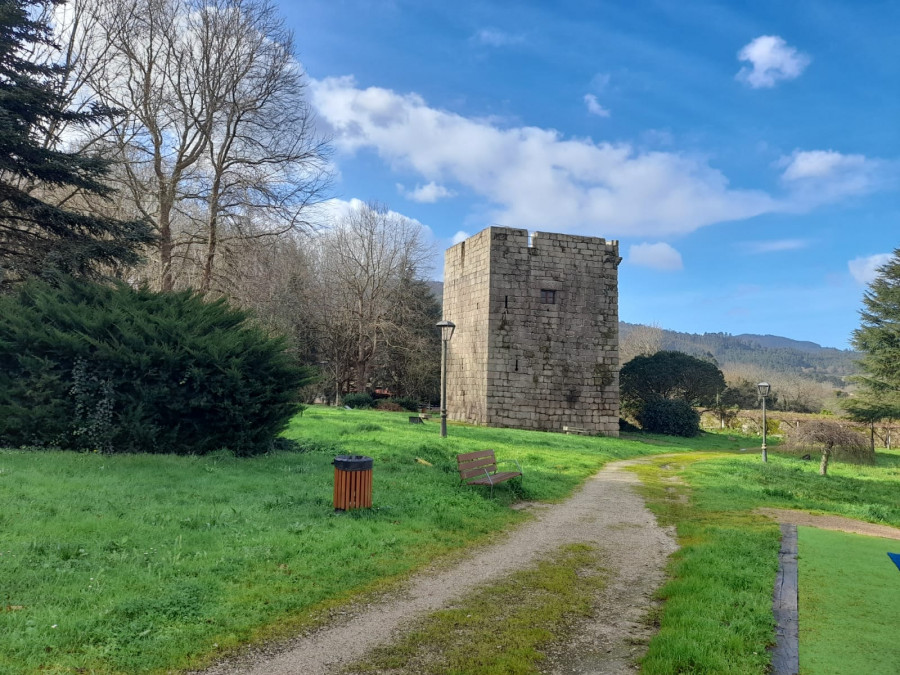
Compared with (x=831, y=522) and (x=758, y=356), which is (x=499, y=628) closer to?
(x=831, y=522)

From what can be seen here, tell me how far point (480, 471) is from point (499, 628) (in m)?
5.14

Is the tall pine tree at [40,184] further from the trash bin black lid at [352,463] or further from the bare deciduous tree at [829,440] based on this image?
the bare deciduous tree at [829,440]

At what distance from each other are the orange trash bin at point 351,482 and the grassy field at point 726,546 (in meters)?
3.61

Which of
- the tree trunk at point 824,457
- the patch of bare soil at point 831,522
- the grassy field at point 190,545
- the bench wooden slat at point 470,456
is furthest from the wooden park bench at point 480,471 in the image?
the tree trunk at point 824,457

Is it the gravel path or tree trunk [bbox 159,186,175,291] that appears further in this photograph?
tree trunk [bbox 159,186,175,291]

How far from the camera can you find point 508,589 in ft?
16.9

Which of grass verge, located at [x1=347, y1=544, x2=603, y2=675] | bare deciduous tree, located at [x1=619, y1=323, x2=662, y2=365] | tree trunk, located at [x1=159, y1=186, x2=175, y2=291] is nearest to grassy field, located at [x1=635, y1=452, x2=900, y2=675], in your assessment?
grass verge, located at [x1=347, y1=544, x2=603, y2=675]

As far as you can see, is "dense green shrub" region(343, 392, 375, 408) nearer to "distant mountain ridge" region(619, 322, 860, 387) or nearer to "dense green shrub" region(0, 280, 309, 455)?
"dense green shrub" region(0, 280, 309, 455)

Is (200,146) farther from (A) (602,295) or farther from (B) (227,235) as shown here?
(A) (602,295)

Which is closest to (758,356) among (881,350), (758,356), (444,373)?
(758,356)

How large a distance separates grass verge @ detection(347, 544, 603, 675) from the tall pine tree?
446 inches

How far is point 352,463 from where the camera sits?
6.99 metres

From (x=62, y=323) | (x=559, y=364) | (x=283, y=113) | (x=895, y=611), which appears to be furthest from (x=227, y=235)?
(x=895, y=611)

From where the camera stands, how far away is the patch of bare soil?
816cm
